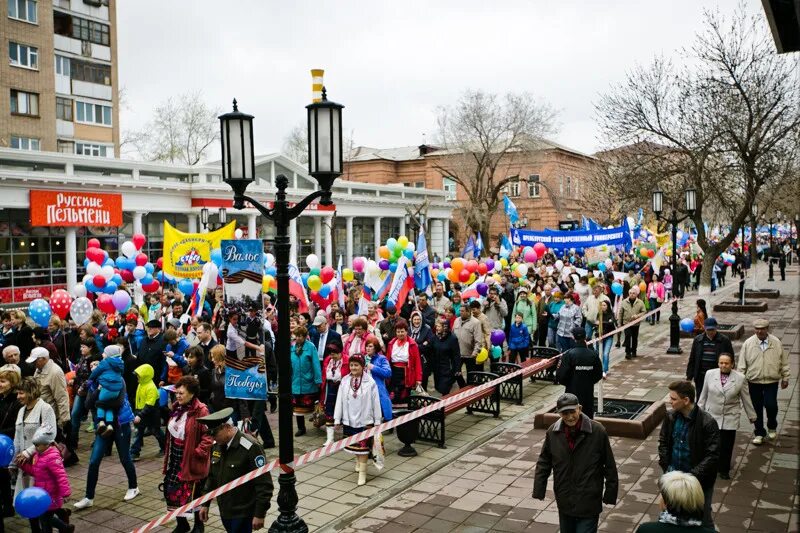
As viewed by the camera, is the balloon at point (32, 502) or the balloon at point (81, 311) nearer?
the balloon at point (32, 502)

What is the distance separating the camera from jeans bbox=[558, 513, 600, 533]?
5.38m

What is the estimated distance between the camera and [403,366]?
10500 millimetres

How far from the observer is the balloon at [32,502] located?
627 centimetres

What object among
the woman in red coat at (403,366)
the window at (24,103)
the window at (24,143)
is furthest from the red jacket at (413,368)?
the window at (24,103)

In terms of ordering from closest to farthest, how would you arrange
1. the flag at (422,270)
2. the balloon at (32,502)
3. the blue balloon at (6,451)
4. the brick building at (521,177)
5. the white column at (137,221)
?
the balloon at (32,502)
the blue balloon at (6,451)
the flag at (422,270)
the white column at (137,221)
the brick building at (521,177)

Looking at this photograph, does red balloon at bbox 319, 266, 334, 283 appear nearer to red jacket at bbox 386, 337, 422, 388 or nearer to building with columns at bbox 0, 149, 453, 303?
red jacket at bbox 386, 337, 422, 388

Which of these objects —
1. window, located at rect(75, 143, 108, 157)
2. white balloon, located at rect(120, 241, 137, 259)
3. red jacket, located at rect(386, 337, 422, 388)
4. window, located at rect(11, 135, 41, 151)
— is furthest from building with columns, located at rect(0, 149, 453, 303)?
red jacket, located at rect(386, 337, 422, 388)

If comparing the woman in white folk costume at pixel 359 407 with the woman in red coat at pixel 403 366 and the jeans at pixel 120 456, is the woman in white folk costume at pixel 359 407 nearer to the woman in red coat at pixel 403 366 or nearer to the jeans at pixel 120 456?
the woman in red coat at pixel 403 366

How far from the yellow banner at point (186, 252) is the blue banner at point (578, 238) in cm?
1062

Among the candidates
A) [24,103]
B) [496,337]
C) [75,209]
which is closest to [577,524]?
[496,337]

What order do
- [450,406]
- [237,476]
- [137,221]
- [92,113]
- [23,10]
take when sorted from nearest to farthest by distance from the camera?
[237,476] < [450,406] < [137,221] < [23,10] < [92,113]

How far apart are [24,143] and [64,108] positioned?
12.5 feet

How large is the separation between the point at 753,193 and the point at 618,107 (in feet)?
15.5

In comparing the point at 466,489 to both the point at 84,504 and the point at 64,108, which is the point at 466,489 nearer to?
the point at 84,504
